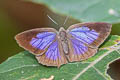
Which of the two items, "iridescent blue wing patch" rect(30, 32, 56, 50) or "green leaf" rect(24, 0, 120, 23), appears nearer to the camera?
"green leaf" rect(24, 0, 120, 23)

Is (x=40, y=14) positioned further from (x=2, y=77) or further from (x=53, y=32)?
(x=2, y=77)

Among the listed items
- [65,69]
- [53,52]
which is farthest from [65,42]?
[65,69]

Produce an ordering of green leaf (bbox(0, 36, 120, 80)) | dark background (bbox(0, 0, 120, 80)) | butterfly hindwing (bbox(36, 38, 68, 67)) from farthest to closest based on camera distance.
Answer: dark background (bbox(0, 0, 120, 80))
butterfly hindwing (bbox(36, 38, 68, 67))
green leaf (bbox(0, 36, 120, 80))

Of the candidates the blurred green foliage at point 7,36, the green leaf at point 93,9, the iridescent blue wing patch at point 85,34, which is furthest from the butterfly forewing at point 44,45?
the blurred green foliage at point 7,36

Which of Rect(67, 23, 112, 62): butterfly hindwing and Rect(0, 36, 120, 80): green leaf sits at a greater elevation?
Rect(67, 23, 112, 62): butterfly hindwing

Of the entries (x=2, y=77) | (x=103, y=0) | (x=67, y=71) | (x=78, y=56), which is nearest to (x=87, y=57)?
(x=78, y=56)

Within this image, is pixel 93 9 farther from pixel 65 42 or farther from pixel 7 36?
pixel 7 36

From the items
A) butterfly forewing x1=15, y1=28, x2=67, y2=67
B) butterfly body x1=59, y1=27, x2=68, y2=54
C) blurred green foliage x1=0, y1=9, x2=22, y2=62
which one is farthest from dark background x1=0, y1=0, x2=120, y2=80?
butterfly forewing x1=15, y1=28, x2=67, y2=67

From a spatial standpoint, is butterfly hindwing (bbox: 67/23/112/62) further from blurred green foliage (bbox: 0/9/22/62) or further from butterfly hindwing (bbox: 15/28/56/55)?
blurred green foliage (bbox: 0/9/22/62)

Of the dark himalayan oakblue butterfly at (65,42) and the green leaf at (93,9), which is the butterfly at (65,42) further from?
the green leaf at (93,9)
